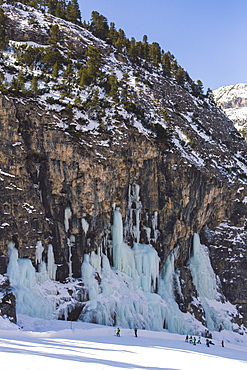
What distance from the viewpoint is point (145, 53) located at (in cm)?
7181

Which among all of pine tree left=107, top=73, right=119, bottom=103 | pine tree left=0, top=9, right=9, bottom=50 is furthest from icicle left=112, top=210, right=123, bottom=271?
pine tree left=0, top=9, right=9, bottom=50

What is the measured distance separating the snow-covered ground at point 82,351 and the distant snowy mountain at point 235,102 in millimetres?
112265

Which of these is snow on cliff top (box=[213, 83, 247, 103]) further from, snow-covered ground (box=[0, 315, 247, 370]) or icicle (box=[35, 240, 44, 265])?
snow-covered ground (box=[0, 315, 247, 370])

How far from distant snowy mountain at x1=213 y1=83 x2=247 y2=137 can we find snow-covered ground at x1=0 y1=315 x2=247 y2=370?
4420 inches

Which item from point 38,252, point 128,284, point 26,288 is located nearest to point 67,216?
point 38,252

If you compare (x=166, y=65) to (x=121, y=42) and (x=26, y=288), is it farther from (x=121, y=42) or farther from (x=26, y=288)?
(x=26, y=288)

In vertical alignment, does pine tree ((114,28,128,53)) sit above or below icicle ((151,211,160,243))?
above

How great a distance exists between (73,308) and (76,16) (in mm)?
53465

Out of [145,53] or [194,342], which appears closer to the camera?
[194,342]

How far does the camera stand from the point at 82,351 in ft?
62.8

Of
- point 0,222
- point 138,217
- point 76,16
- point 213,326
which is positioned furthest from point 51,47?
point 213,326

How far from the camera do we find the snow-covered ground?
1543cm

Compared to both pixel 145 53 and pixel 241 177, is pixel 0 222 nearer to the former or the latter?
pixel 241 177

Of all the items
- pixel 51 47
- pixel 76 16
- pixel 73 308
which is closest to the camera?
pixel 73 308
